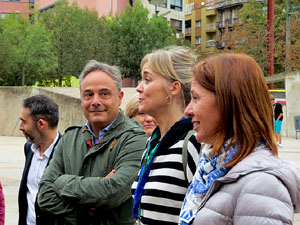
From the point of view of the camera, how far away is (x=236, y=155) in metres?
2.07

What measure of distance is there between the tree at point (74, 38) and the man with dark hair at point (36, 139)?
37456 millimetres

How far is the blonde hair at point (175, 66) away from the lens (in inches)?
117

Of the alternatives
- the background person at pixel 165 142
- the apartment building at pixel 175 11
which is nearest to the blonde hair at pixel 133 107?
the background person at pixel 165 142

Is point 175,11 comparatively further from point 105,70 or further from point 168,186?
point 168,186

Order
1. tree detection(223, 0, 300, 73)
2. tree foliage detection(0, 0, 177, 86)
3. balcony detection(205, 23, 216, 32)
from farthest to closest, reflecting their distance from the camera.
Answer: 1. balcony detection(205, 23, 216, 32)
2. tree foliage detection(0, 0, 177, 86)
3. tree detection(223, 0, 300, 73)

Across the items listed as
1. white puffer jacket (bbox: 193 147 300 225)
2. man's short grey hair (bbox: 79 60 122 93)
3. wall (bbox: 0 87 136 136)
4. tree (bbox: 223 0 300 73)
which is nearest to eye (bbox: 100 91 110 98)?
man's short grey hair (bbox: 79 60 122 93)

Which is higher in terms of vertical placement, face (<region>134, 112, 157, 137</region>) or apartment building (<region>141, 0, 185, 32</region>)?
apartment building (<region>141, 0, 185, 32</region>)

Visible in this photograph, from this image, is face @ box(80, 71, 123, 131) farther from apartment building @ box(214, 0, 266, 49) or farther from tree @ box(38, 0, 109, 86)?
apartment building @ box(214, 0, 266, 49)

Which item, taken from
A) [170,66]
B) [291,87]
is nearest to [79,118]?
[291,87]

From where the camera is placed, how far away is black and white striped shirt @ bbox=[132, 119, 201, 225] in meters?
2.65

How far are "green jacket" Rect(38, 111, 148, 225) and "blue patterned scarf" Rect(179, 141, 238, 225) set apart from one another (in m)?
0.99

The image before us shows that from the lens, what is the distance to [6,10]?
71438mm

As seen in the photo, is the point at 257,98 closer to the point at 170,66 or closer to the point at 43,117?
the point at 170,66

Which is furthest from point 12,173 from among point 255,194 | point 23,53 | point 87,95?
point 23,53
